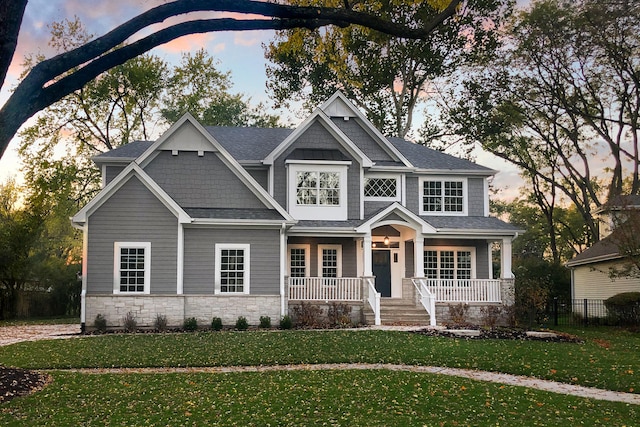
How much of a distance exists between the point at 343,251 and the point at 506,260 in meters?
6.25

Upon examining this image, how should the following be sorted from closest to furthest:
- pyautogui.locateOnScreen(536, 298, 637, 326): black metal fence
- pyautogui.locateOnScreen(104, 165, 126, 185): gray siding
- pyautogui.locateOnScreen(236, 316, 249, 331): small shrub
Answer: pyautogui.locateOnScreen(236, 316, 249, 331): small shrub
pyautogui.locateOnScreen(104, 165, 126, 185): gray siding
pyautogui.locateOnScreen(536, 298, 637, 326): black metal fence

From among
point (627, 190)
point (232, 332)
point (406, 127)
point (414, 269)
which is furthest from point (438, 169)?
point (627, 190)

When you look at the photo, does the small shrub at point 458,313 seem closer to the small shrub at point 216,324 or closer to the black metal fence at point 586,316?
the black metal fence at point 586,316

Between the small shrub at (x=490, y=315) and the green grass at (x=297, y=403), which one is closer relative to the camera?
the green grass at (x=297, y=403)

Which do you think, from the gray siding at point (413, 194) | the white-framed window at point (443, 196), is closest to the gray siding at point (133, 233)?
the gray siding at point (413, 194)

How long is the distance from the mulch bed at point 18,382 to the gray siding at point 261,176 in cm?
1395

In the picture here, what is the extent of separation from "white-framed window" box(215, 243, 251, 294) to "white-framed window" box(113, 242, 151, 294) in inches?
90.3

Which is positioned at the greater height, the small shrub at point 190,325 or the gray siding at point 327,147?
the gray siding at point 327,147

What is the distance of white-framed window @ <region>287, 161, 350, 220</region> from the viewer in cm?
2361

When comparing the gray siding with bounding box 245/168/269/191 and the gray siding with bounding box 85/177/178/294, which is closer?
the gray siding with bounding box 85/177/178/294

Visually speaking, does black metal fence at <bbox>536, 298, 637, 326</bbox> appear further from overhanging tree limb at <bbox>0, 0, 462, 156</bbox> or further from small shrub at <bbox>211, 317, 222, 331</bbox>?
overhanging tree limb at <bbox>0, 0, 462, 156</bbox>

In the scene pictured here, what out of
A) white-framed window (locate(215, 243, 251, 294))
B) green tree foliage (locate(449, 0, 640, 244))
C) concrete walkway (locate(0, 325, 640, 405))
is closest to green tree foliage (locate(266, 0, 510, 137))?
green tree foliage (locate(449, 0, 640, 244))

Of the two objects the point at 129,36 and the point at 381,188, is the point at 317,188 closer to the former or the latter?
the point at 381,188

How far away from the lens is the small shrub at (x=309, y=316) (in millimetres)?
21219
